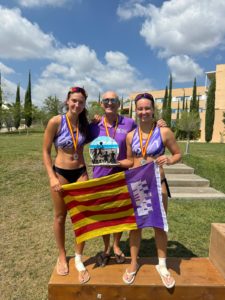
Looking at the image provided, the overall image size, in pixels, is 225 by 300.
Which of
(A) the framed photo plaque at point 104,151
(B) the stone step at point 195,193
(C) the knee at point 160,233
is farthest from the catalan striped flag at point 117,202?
(B) the stone step at point 195,193

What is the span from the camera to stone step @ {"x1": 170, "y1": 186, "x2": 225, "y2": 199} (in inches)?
305

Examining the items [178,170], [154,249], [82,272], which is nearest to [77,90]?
[82,272]

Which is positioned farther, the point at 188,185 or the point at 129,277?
the point at 188,185

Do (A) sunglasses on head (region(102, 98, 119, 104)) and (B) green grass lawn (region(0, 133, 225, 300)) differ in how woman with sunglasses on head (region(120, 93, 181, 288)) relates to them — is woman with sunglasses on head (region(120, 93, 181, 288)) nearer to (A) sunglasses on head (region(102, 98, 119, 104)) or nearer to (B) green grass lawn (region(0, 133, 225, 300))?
(A) sunglasses on head (region(102, 98, 119, 104))

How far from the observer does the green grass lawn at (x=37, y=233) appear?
4.00 metres

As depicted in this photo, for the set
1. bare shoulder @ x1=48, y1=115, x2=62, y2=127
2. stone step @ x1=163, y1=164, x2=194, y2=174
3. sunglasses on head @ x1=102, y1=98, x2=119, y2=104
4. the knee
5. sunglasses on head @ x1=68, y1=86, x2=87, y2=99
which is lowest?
stone step @ x1=163, y1=164, x2=194, y2=174

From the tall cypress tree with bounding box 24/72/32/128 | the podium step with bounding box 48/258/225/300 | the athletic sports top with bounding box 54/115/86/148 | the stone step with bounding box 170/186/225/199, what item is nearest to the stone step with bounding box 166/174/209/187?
the stone step with bounding box 170/186/225/199

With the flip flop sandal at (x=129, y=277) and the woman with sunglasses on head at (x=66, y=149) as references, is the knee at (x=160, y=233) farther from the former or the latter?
the woman with sunglasses on head at (x=66, y=149)

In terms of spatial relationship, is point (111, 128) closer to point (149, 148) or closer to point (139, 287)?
point (149, 148)

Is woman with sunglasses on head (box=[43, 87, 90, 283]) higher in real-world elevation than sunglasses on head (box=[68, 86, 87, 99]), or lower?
lower

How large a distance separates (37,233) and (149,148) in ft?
10.4

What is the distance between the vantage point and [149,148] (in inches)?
130

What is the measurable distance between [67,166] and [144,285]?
1.55 m

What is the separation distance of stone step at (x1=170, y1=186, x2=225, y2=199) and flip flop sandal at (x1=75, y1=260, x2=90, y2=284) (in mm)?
4579
